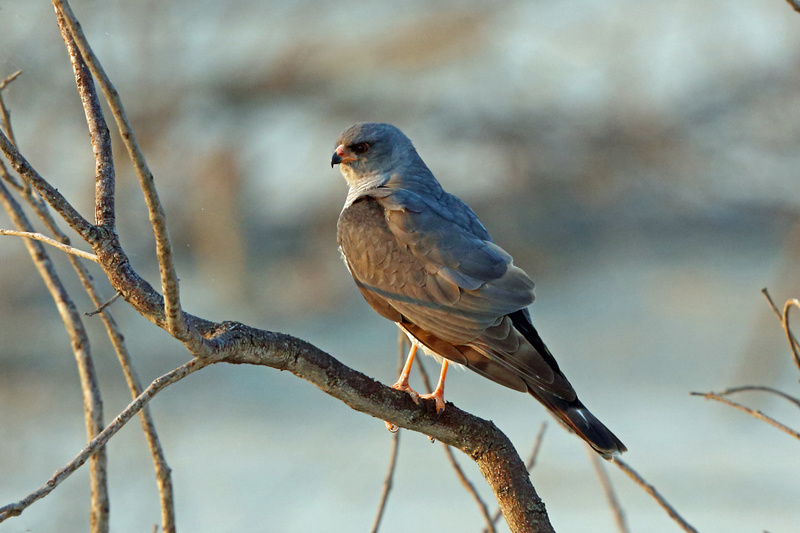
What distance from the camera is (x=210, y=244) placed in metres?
6.41

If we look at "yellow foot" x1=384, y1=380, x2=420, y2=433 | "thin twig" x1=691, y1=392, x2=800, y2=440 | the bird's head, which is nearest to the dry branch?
"yellow foot" x1=384, y1=380, x2=420, y2=433

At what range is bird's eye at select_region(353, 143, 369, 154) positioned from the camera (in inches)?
116

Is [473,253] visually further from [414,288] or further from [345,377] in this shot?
[345,377]

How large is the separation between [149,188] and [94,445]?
0.35m

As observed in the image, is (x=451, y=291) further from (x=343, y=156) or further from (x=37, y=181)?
(x=37, y=181)

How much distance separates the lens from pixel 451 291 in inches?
87.6

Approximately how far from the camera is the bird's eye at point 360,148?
9.66ft

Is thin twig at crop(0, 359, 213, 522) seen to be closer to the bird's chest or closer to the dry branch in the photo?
Answer: the dry branch

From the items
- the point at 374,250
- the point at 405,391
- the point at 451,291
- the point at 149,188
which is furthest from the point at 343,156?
the point at 149,188

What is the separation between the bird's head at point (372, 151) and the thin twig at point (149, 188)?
1.72m

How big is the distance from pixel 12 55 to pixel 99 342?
188cm

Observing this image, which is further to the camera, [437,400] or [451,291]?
[451,291]

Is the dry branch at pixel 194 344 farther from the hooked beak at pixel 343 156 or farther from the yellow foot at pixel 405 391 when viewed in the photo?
the hooked beak at pixel 343 156

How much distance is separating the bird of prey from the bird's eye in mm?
334
